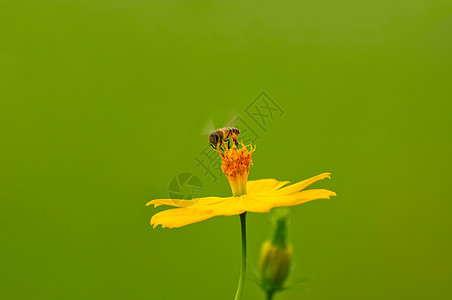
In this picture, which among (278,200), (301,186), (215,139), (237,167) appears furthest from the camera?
(215,139)

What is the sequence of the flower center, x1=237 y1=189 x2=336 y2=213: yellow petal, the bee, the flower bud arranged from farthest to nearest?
the bee < the flower center < the flower bud < x1=237 y1=189 x2=336 y2=213: yellow petal

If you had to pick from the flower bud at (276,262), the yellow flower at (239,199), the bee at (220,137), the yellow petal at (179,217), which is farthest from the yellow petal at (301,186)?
the bee at (220,137)

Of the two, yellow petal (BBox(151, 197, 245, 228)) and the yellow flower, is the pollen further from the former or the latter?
yellow petal (BBox(151, 197, 245, 228))

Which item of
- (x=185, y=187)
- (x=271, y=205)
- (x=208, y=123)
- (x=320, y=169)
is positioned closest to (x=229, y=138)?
(x=208, y=123)

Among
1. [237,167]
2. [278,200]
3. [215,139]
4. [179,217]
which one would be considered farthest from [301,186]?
[215,139]

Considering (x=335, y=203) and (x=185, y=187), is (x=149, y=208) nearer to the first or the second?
(x=335, y=203)

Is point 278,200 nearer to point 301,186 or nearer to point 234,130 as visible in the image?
point 301,186

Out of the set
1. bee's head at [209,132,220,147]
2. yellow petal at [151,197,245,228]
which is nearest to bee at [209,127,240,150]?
bee's head at [209,132,220,147]
